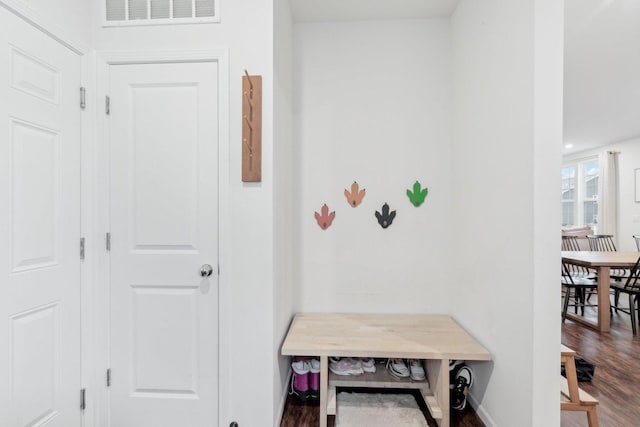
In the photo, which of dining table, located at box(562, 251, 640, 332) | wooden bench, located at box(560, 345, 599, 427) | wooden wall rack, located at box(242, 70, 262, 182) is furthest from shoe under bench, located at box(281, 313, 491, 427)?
dining table, located at box(562, 251, 640, 332)

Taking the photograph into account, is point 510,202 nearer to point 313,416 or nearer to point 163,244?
point 313,416

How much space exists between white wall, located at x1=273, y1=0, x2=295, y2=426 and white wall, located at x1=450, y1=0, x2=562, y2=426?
47.5 inches

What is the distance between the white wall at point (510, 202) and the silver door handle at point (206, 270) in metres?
1.58

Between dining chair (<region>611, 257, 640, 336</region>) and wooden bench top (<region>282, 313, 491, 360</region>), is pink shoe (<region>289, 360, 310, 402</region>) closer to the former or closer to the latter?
wooden bench top (<region>282, 313, 491, 360</region>)

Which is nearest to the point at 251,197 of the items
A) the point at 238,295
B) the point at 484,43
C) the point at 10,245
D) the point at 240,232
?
the point at 240,232

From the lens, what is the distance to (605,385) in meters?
2.09

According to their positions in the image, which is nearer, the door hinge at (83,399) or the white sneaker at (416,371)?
the door hinge at (83,399)

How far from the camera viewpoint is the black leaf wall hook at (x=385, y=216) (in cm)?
214

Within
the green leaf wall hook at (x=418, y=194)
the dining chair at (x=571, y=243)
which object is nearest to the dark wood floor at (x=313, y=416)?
the green leaf wall hook at (x=418, y=194)

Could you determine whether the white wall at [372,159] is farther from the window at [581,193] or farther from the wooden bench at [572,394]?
the window at [581,193]

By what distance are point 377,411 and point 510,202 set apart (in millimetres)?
1470

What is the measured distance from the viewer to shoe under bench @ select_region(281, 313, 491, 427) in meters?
1.58

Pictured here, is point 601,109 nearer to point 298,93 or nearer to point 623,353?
point 623,353

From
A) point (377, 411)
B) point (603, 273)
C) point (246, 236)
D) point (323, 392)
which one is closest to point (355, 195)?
point (246, 236)
